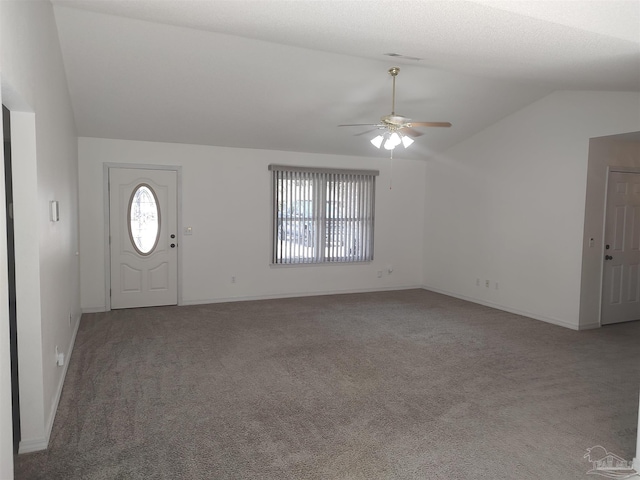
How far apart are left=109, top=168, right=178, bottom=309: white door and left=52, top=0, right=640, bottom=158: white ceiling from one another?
0.63 m

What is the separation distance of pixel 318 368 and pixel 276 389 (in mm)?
597

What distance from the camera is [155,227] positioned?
254 inches

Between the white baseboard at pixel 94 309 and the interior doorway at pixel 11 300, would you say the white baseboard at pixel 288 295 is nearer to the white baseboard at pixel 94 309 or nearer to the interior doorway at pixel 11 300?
the white baseboard at pixel 94 309

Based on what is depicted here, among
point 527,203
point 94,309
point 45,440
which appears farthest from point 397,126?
point 94,309

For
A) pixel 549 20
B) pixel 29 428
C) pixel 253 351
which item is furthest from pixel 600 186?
pixel 29 428

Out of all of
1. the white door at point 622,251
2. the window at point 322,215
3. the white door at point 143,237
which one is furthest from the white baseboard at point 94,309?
the white door at point 622,251

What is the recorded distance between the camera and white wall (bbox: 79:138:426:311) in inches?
242

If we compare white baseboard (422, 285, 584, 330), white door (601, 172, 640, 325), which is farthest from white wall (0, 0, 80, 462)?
white door (601, 172, 640, 325)

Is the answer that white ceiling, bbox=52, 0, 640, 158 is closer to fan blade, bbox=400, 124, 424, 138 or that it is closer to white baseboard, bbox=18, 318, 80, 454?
fan blade, bbox=400, 124, 424, 138

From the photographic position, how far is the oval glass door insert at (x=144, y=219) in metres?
6.35

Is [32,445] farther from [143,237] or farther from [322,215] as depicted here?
[322,215]

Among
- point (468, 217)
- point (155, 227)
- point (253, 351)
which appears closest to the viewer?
point (253, 351)

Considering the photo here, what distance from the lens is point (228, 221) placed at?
269 inches

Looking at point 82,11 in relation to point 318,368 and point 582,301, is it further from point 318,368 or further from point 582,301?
point 582,301
